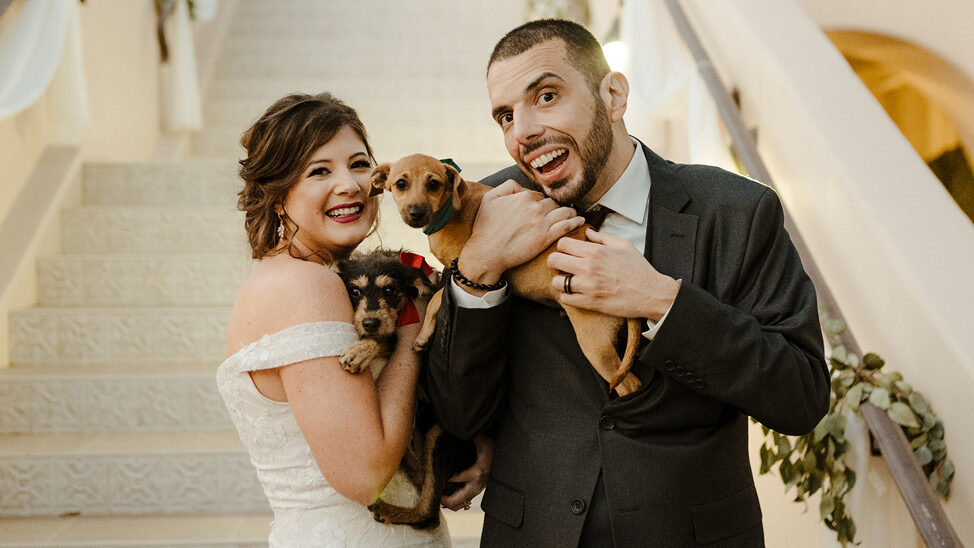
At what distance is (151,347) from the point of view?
326cm

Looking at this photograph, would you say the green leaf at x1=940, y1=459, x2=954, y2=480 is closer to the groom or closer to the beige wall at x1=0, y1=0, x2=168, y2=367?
the groom

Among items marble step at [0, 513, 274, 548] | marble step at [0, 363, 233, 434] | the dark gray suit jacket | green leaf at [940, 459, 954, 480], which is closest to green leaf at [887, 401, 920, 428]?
green leaf at [940, 459, 954, 480]

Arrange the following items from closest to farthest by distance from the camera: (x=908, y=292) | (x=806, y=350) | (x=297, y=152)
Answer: (x=806, y=350) < (x=297, y=152) < (x=908, y=292)

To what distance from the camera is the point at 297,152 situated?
1.46 m

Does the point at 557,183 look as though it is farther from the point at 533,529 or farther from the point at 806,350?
the point at 533,529

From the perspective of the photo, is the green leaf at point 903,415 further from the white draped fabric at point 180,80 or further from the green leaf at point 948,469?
→ the white draped fabric at point 180,80

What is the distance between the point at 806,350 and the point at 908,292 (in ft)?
2.73

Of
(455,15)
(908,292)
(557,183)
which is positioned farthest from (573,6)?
(557,183)

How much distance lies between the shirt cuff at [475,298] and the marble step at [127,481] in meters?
1.74

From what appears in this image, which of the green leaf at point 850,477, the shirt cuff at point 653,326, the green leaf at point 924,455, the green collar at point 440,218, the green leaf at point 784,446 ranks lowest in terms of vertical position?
the green leaf at point 850,477

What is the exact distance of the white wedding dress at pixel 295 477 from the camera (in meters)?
1.39

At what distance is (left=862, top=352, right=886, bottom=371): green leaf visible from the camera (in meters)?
1.91

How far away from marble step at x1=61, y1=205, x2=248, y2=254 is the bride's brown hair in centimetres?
237

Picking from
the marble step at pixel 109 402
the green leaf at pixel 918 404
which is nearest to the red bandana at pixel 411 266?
the green leaf at pixel 918 404
